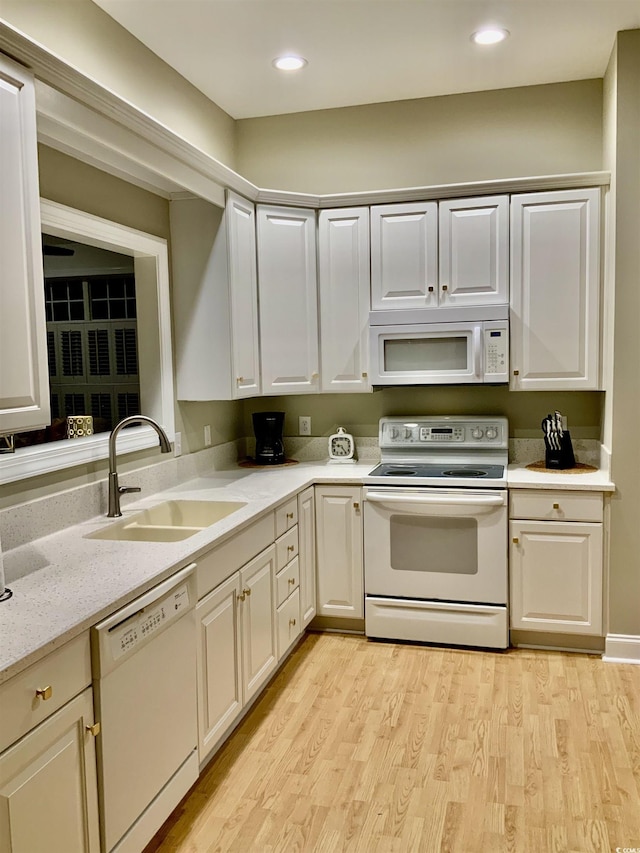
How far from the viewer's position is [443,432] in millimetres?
3908

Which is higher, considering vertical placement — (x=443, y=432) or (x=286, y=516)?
(x=443, y=432)

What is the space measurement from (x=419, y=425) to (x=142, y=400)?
4.96ft

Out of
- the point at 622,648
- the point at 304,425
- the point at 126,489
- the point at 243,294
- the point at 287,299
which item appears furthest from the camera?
the point at 304,425

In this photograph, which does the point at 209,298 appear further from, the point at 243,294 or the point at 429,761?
Answer: the point at 429,761

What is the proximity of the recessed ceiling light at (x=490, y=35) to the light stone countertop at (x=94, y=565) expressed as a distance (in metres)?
2.00

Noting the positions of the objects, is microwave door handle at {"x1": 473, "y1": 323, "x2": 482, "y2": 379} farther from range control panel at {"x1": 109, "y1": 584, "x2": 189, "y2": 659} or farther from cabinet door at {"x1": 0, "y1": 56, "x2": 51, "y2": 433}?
cabinet door at {"x1": 0, "y1": 56, "x2": 51, "y2": 433}

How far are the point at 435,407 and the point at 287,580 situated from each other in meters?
1.40

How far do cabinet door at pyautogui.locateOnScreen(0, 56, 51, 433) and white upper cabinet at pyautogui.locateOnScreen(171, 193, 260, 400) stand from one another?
144 centimetres

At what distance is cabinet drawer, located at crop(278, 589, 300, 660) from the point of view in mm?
3127

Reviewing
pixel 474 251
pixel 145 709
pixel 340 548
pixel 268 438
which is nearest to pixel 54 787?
pixel 145 709

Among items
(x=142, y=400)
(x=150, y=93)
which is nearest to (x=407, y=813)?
(x=142, y=400)

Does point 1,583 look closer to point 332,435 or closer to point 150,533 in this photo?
point 150,533

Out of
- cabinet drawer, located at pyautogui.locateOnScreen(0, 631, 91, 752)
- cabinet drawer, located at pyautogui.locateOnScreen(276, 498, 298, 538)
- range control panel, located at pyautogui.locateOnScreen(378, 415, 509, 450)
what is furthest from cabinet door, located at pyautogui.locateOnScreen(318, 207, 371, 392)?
cabinet drawer, located at pyautogui.locateOnScreen(0, 631, 91, 752)

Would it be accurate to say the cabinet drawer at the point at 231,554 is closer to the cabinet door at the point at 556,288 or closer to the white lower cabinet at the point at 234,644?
the white lower cabinet at the point at 234,644
